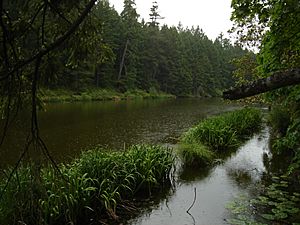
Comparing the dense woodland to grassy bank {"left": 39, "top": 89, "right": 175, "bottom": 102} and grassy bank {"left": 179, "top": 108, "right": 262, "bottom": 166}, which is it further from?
grassy bank {"left": 179, "top": 108, "right": 262, "bottom": 166}

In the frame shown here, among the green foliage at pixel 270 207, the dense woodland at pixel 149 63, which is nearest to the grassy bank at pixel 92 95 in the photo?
the dense woodland at pixel 149 63

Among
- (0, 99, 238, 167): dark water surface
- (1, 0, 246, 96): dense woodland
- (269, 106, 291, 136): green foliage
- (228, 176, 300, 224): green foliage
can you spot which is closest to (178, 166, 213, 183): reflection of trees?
(228, 176, 300, 224): green foliage

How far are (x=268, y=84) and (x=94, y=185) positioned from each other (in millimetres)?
5442

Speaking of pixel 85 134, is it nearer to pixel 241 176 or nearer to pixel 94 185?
pixel 241 176

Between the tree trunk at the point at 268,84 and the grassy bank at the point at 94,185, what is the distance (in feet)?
10.4

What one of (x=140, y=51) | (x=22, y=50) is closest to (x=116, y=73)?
(x=140, y=51)

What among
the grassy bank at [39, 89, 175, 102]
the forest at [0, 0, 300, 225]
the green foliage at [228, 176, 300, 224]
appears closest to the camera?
the forest at [0, 0, 300, 225]

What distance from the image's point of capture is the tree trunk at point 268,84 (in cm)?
244

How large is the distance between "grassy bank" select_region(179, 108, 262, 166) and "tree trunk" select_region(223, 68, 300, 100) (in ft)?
29.1

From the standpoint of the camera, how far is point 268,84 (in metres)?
2.49

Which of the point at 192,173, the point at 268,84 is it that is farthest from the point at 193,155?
the point at 268,84

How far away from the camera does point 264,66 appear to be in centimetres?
638

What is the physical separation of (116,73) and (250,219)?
54.0 m

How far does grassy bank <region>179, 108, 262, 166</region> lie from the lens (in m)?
11.4
